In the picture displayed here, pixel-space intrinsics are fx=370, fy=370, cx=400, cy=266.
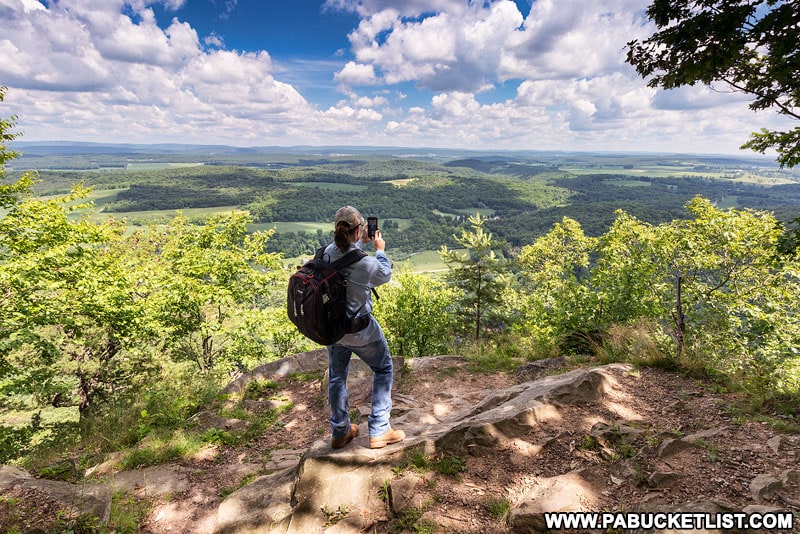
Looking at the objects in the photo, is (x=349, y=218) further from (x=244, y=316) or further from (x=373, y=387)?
(x=244, y=316)

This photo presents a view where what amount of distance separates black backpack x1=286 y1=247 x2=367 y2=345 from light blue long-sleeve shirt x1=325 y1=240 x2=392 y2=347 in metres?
0.06

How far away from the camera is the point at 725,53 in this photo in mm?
4910

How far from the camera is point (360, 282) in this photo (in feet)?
12.2

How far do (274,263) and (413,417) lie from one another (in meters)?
14.6

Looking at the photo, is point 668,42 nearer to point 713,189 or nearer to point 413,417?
point 413,417

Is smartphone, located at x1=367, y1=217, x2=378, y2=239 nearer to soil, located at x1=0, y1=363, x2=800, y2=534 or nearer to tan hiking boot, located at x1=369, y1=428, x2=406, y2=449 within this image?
tan hiking boot, located at x1=369, y1=428, x2=406, y2=449

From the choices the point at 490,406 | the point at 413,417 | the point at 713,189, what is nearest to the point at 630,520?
the point at 490,406

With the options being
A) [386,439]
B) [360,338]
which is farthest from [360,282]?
[386,439]

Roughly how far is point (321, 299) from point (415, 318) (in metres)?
18.8

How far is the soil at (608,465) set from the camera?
3189 millimetres

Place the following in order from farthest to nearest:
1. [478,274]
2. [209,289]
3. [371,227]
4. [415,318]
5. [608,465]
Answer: [415,318] → [478,274] → [209,289] → [371,227] → [608,465]

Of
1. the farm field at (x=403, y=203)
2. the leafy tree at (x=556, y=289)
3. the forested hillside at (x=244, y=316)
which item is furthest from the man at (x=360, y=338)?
the farm field at (x=403, y=203)

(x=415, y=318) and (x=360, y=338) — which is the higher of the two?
(x=360, y=338)

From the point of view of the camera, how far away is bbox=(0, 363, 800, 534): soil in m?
3.19
